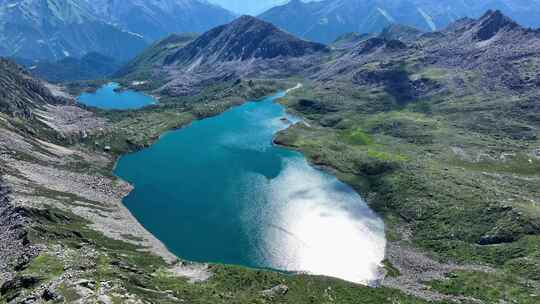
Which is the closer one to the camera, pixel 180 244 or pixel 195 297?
pixel 195 297

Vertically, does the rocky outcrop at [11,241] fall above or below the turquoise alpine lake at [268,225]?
below

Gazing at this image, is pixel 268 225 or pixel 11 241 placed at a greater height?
pixel 268 225

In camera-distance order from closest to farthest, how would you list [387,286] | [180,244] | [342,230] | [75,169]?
1. [387,286]
2. [180,244]
3. [342,230]
4. [75,169]

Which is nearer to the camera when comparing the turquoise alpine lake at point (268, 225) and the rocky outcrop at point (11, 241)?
the rocky outcrop at point (11, 241)

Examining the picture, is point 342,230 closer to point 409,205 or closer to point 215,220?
point 409,205

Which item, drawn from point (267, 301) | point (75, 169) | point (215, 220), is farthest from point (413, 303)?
point (75, 169)

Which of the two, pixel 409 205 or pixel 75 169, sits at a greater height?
pixel 409 205

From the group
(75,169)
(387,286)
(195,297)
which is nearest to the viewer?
(195,297)

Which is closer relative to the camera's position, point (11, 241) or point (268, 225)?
point (11, 241)

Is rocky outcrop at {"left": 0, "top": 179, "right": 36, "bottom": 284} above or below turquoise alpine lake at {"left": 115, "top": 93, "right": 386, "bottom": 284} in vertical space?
below

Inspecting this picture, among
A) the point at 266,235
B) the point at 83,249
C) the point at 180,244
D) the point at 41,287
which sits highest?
the point at 266,235

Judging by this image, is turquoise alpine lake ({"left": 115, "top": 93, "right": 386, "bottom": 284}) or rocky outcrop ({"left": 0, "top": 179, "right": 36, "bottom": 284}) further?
turquoise alpine lake ({"left": 115, "top": 93, "right": 386, "bottom": 284})
